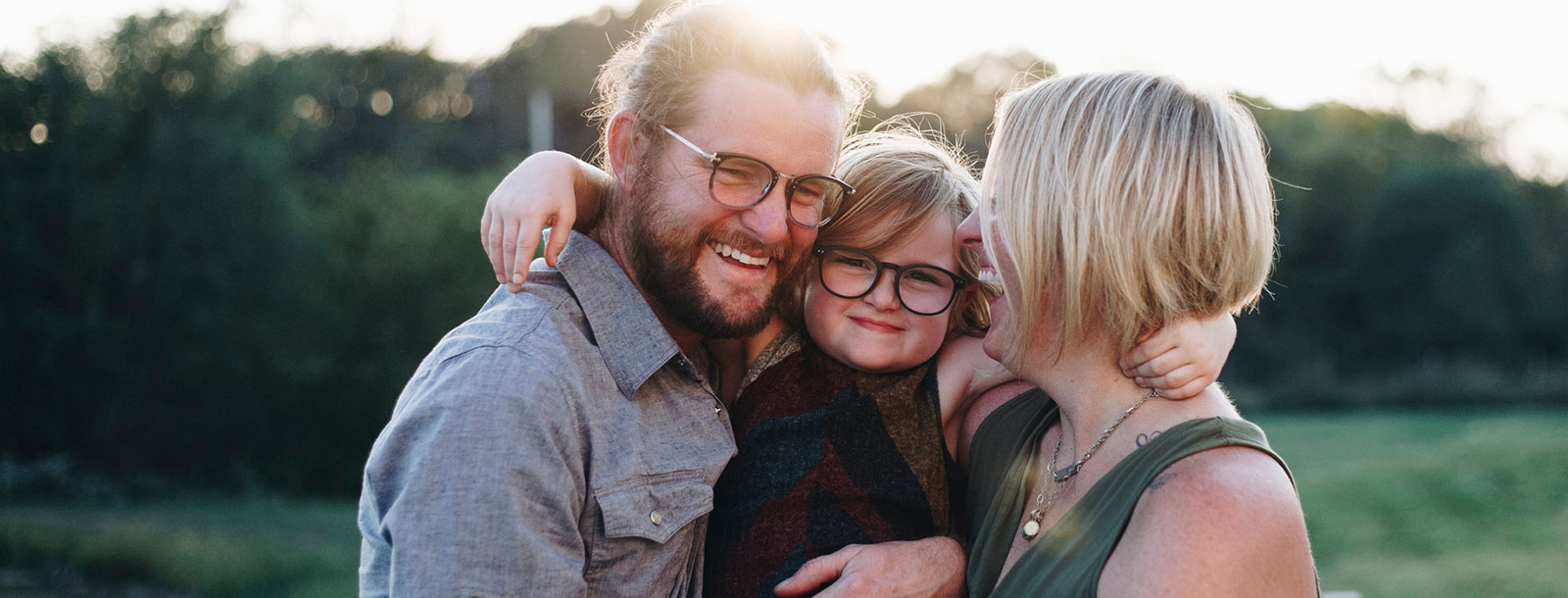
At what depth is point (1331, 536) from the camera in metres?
13.9

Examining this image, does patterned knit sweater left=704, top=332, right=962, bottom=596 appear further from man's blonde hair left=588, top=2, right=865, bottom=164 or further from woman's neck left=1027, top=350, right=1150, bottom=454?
man's blonde hair left=588, top=2, right=865, bottom=164

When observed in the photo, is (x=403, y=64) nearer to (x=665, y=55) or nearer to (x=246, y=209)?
(x=246, y=209)

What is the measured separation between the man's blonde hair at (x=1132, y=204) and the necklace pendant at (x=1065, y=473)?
0.93 ft

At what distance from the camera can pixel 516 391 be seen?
2.15 metres

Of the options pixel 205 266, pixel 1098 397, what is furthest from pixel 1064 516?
pixel 205 266

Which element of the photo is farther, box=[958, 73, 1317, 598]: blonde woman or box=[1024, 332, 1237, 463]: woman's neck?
box=[1024, 332, 1237, 463]: woman's neck

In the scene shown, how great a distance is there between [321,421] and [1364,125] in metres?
34.1

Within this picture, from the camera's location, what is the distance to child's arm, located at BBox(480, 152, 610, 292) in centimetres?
246

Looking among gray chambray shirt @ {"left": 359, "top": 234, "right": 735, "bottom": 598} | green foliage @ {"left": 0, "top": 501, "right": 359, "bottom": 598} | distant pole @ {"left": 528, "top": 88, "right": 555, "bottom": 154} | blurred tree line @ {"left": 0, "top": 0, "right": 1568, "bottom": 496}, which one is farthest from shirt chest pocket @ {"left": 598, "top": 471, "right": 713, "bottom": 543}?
distant pole @ {"left": 528, "top": 88, "right": 555, "bottom": 154}

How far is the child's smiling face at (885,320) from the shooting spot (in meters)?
2.93

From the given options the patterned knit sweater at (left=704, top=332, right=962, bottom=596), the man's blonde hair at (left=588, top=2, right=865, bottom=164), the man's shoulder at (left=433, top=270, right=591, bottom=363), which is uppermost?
the man's blonde hair at (left=588, top=2, right=865, bottom=164)

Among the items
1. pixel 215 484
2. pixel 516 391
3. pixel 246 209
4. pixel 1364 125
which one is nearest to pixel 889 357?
pixel 516 391

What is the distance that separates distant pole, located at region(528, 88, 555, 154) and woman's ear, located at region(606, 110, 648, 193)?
24341mm

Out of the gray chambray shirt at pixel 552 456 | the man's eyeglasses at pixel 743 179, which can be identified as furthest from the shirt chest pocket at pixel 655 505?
the man's eyeglasses at pixel 743 179
